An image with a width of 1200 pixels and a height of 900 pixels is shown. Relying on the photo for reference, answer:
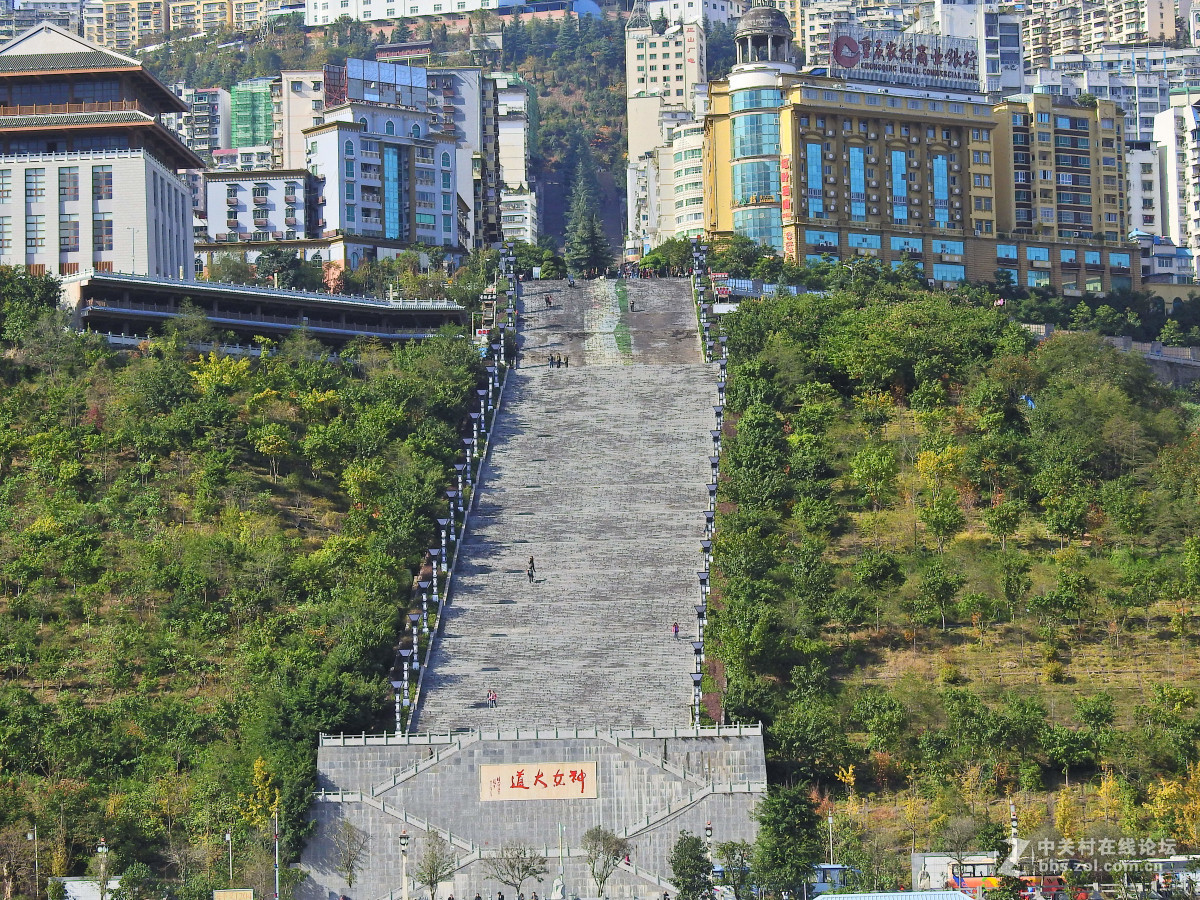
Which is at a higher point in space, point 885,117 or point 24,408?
point 885,117

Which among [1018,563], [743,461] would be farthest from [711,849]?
[743,461]

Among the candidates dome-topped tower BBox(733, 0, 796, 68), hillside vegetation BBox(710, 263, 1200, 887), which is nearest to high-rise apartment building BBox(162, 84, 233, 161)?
dome-topped tower BBox(733, 0, 796, 68)

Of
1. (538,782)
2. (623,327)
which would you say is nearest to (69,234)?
(623,327)

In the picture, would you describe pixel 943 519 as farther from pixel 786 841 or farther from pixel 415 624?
pixel 786 841

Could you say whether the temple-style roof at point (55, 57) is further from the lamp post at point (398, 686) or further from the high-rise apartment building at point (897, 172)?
the lamp post at point (398, 686)

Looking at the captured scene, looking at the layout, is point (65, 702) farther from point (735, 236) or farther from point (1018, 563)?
point (735, 236)

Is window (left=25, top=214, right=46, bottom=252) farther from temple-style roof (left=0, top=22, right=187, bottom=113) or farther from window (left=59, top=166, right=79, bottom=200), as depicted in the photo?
temple-style roof (left=0, top=22, right=187, bottom=113)

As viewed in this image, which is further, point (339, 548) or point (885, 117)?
point (885, 117)
